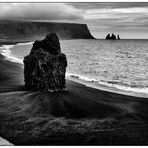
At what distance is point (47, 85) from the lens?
14266 millimetres

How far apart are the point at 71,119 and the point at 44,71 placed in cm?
509

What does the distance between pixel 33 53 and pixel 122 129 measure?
809 centimetres

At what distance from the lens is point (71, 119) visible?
9961 millimetres

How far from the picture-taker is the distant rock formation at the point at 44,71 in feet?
46.7

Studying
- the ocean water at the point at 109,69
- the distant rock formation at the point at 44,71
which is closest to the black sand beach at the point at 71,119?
the distant rock formation at the point at 44,71

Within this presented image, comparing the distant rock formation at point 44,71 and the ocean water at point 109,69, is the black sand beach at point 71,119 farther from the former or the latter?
the ocean water at point 109,69

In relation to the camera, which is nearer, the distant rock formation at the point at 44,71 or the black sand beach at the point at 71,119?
the black sand beach at the point at 71,119

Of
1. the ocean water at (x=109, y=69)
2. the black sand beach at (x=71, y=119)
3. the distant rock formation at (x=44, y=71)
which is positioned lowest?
the ocean water at (x=109, y=69)

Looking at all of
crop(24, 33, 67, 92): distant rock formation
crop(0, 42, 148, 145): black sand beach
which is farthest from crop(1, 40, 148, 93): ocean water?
crop(0, 42, 148, 145): black sand beach

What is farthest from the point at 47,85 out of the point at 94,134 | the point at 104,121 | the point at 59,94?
the point at 94,134

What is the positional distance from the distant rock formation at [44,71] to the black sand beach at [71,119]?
2.65ft

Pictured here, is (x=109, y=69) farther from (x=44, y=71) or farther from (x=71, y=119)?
(x=71, y=119)

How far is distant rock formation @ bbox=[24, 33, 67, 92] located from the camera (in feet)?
46.7

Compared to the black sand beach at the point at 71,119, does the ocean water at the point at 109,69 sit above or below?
below
